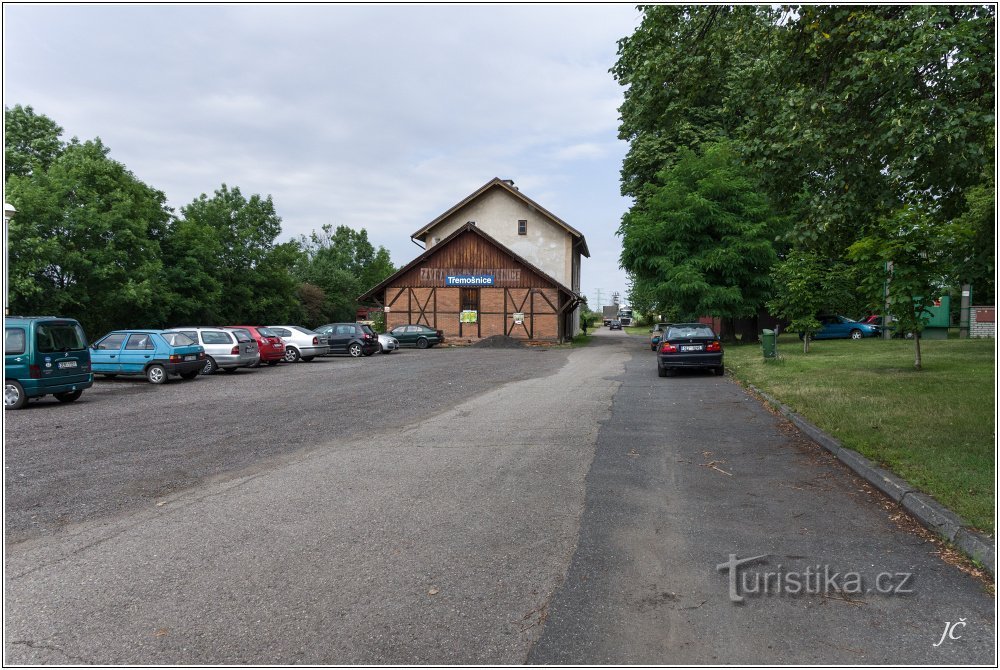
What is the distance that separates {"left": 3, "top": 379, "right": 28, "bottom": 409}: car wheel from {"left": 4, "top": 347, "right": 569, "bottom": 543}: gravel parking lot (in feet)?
1.05

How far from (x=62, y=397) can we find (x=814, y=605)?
605 inches

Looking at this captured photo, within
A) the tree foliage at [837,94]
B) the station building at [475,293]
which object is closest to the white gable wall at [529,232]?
the station building at [475,293]

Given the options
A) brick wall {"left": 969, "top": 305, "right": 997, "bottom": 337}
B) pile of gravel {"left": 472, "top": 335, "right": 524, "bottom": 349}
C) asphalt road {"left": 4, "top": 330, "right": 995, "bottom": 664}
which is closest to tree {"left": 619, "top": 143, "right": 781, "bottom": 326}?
pile of gravel {"left": 472, "top": 335, "right": 524, "bottom": 349}

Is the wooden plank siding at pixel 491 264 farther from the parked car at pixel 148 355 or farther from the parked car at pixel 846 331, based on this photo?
the parked car at pixel 148 355

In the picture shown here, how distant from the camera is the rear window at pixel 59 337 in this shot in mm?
13469

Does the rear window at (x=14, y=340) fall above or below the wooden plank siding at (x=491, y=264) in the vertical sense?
below

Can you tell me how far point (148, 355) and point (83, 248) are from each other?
591 inches

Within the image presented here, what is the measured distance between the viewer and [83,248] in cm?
3034

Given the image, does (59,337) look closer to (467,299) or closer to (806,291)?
(806,291)

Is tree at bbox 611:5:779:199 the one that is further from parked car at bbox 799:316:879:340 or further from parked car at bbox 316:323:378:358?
parked car at bbox 799:316:879:340

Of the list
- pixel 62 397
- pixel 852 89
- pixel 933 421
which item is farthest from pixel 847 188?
pixel 62 397

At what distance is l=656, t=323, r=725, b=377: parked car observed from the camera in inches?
780

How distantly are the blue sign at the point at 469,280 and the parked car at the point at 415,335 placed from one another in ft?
12.9

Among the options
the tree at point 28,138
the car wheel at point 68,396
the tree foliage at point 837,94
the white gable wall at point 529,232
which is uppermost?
the tree at point 28,138
